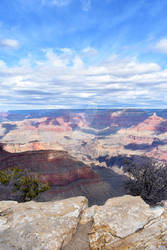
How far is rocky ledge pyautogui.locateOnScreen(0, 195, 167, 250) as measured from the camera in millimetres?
7137

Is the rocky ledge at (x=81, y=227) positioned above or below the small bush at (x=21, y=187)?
above

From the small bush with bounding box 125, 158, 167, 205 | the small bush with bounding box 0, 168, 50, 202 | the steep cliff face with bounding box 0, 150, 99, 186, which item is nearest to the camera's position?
the small bush with bounding box 0, 168, 50, 202

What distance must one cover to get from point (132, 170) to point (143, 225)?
1805 centimetres

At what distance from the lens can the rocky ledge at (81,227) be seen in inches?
281

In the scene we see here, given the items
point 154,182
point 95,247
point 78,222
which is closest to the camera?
Answer: point 95,247

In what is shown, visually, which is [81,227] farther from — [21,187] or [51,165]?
[51,165]

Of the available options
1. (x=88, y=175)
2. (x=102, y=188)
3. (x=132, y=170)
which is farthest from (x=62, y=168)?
(x=132, y=170)

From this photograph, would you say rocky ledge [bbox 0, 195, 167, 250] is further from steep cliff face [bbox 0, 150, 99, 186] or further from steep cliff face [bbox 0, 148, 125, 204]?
steep cliff face [bbox 0, 150, 99, 186]

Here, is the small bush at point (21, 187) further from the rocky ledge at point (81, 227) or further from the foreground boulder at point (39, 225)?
the rocky ledge at point (81, 227)

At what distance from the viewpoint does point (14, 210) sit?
378 inches

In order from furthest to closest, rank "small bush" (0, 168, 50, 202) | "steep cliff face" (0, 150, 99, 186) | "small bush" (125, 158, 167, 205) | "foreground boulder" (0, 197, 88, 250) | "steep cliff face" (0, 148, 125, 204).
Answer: "steep cliff face" (0, 150, 99, 186)
"steep cliff face" (0, 148, 125, 204)
"small bush" (125, 158, 167, 205)
"small bush" (0, 168, 50, 202)
"foreground boulder" (0, 197, 88, 250)

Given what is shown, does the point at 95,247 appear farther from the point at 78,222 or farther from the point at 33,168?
the point at 33,168

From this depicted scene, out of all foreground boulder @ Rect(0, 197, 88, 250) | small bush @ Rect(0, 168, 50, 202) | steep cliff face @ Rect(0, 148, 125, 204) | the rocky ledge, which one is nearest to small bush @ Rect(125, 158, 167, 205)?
small bush @ Rect(0, 168, 50, 202)

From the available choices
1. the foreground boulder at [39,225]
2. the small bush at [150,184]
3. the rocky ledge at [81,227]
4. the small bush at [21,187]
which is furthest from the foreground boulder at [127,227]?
the small bush at [150,184]
